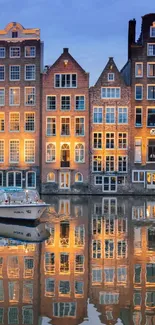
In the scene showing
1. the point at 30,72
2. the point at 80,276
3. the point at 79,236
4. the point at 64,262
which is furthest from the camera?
the point at 30,72

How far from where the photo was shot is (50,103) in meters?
61.0

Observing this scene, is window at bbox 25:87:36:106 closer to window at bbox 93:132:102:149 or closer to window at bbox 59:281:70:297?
window at bbox 93:132:102:149

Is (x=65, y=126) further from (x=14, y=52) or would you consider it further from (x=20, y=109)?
(x=14, y=52)

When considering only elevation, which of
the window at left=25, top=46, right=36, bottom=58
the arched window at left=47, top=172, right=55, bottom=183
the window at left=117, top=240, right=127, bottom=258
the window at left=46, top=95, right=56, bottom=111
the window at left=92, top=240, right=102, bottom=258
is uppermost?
the window at left=25, top=46, right=36, bottom=58

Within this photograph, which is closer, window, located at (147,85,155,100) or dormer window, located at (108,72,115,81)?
window, located at (147,85,155,100)

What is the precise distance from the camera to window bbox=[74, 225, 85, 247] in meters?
25.3

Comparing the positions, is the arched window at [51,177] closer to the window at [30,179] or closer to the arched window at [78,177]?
the window at [30,179]

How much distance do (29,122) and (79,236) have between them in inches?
1408

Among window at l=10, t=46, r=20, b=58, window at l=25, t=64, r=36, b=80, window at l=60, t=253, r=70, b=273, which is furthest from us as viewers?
window at l=10, t=46, r=20, b=58

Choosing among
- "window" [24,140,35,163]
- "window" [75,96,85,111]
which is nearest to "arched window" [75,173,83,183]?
"window" [24,140,35,163]

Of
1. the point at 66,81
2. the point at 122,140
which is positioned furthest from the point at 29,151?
the point at 122,140

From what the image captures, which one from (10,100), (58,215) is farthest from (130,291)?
(10,100)

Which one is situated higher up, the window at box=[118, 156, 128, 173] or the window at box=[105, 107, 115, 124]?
the window at box=[105, 107, 115, 124]

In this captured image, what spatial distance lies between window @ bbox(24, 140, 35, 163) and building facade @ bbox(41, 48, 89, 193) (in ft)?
4.13
